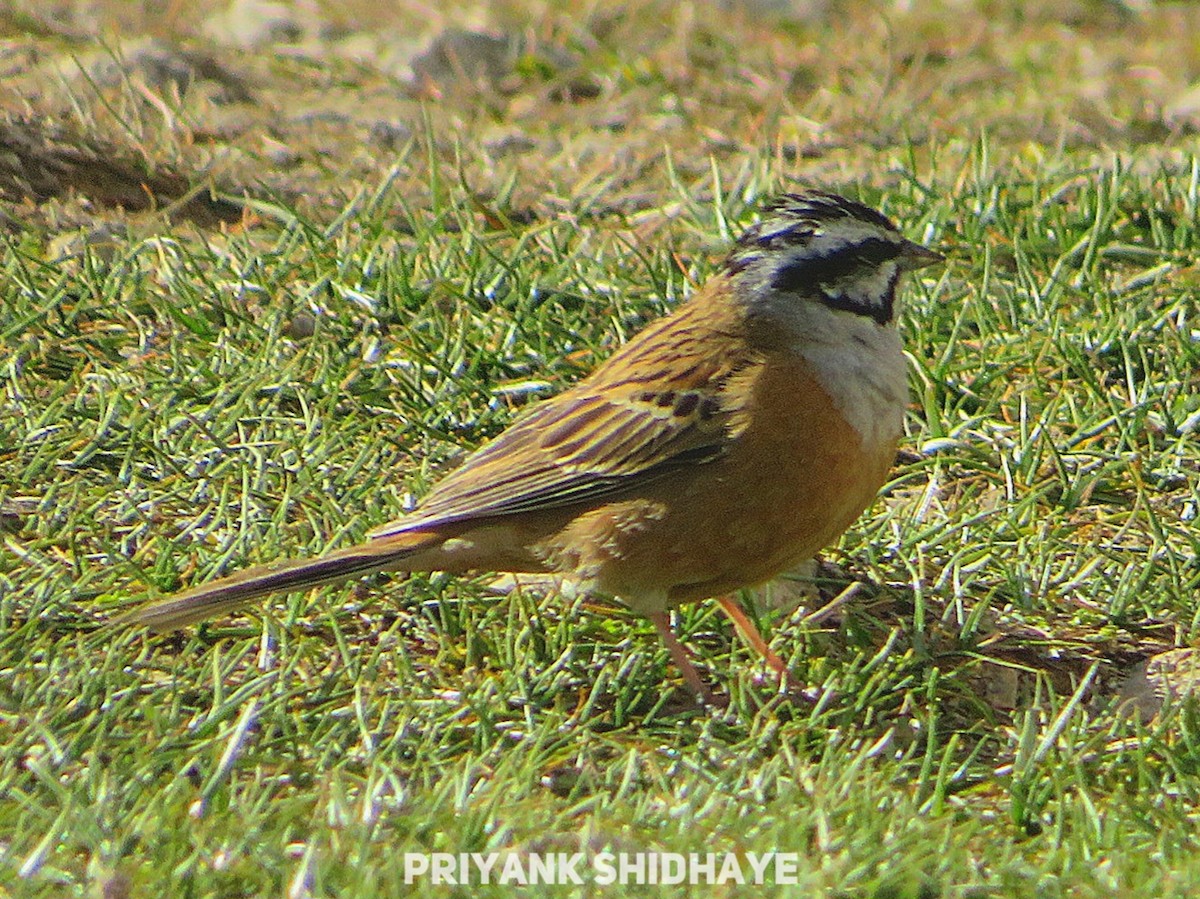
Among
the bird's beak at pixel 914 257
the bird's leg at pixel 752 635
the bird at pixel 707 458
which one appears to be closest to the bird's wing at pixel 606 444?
the bird at pixel 707 458

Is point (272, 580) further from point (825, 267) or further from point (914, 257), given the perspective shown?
point (914, 257)

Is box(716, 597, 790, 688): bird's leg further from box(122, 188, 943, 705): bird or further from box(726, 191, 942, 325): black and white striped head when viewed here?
box(726, 191, 942, 325): black and white striped head

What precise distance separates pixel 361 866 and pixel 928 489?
8.28 feet

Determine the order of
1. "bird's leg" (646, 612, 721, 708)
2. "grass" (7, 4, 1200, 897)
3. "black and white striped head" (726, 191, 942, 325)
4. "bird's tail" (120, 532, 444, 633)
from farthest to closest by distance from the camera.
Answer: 1. "black and white striped head" (726, 191, 942, 325)
2. "bird's leg" (646, 612, 721, 708)
3. "bird's tail" (120, 532, 444, 633)
4. "grass" (7, 4, 1200, 897)

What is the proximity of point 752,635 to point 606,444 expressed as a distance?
648 millimetres

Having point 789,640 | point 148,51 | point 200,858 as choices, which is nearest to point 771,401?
point 789,640

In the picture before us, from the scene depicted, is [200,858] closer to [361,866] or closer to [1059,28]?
[361,866]

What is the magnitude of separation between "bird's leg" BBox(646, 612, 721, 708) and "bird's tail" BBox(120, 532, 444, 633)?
0.63 metres

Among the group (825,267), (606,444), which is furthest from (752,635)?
(825,267)

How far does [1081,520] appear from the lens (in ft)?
17.6

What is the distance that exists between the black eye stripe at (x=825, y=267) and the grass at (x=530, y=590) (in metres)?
0.78

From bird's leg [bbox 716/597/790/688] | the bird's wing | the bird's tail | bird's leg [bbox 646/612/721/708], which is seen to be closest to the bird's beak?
the bird's wing

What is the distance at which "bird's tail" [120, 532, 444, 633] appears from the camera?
446 centimetres

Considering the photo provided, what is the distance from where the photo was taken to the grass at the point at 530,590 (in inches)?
151
